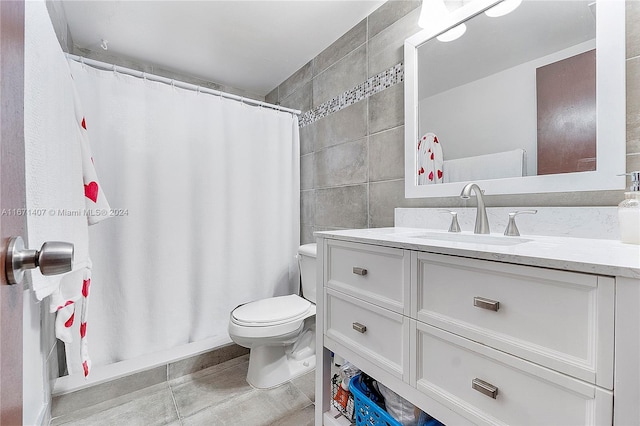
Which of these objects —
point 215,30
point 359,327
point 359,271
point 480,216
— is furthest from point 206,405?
point 215,30

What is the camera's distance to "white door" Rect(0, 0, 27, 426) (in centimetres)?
37

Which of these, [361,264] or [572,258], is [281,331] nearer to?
[361,264]

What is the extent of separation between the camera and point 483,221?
113 centimetres

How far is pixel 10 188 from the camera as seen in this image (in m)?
0.42

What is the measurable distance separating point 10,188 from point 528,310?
96 centimetres

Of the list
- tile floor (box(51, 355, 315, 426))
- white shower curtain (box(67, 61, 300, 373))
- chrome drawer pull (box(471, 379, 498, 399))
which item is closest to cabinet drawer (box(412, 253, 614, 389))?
chrome drawer pull (box(471, 379, 498, 399))

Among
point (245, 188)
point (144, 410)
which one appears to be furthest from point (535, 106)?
point (144, 410)

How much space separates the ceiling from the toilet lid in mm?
1752

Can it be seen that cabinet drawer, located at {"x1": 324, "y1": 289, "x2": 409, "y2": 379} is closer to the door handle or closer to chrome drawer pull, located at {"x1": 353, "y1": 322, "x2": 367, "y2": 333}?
chrome drawer pull, located at {"x1": 353, "y1": 322, "x2": 367, "y2": 333}

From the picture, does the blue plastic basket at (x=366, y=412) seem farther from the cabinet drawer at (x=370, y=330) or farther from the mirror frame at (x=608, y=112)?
the mirror frame at (x=608, y=112)

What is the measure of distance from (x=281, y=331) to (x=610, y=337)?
1340 millimetres

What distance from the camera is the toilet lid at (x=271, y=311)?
5.10 ft

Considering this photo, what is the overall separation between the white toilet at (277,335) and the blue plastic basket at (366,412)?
54cm

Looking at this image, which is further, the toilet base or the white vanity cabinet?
the toilet base
